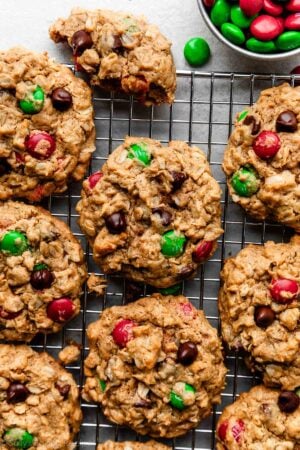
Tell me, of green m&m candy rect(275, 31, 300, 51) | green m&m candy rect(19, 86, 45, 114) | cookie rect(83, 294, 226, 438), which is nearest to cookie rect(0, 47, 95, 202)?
green m&m candy rect(19, 86, 45, 114)

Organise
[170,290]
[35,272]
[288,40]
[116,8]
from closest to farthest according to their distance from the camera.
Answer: [288,40]
[35,272]
[170,290]
[116,8]

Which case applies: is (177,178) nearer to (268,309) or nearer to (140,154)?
(140,154)

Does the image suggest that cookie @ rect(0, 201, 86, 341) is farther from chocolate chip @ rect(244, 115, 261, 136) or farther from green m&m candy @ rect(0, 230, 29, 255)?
chocolate chip @ rect(244, 115, 261, 136)

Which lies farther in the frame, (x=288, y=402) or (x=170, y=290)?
(x=170, y=290)

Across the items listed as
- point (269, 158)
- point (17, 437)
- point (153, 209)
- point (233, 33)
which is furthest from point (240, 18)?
point (17, 437)

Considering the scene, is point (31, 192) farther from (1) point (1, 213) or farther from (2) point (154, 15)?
(2) point (154, 15)

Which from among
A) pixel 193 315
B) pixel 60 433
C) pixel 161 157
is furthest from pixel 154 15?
pixel 60 433

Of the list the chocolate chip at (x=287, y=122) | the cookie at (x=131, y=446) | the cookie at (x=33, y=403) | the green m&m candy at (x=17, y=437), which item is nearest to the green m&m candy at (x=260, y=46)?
the chocolate chip at (x=287, y=122)

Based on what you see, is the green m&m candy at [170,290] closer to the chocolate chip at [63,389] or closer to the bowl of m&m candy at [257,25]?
the chocolate chip at [63,389]
